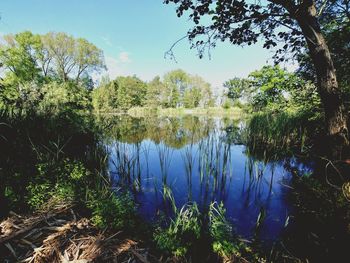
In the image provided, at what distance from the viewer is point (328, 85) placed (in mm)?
2033

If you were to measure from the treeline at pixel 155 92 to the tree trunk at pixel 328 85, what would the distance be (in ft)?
126

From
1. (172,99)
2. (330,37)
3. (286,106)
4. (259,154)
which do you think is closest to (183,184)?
(259,154)

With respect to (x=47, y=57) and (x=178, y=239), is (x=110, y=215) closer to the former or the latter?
(x=178, y=239)

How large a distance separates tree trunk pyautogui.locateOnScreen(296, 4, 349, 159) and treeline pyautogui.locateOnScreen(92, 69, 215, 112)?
1515 inches

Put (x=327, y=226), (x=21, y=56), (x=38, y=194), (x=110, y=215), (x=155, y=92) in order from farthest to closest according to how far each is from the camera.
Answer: (x=155, y=92), (x=21, y=56), (x=38, y=194), (x=110, y=215), (x=327, y=226)

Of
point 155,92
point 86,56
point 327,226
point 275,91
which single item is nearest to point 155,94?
point 155,92

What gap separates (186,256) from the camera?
1.87 metres

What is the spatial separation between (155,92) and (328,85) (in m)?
45.6

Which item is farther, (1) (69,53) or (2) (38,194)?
(1) (69,53)

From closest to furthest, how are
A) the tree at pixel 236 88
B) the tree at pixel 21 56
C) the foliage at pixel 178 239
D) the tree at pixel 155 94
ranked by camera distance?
the foliage at pixel 178 239, the tree at pixel 21 56, the tree at pixel 155 94, the tree at pixel 236 88

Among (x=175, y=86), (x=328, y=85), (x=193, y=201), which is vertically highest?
(x=175, y=86)

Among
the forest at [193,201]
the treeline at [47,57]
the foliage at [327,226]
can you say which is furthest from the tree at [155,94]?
the foliage at [327,226]

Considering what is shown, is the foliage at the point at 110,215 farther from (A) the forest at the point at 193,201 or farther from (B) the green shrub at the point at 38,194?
(B) the green shrub at the point at 38,194

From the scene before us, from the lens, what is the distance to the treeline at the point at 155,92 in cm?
4175
